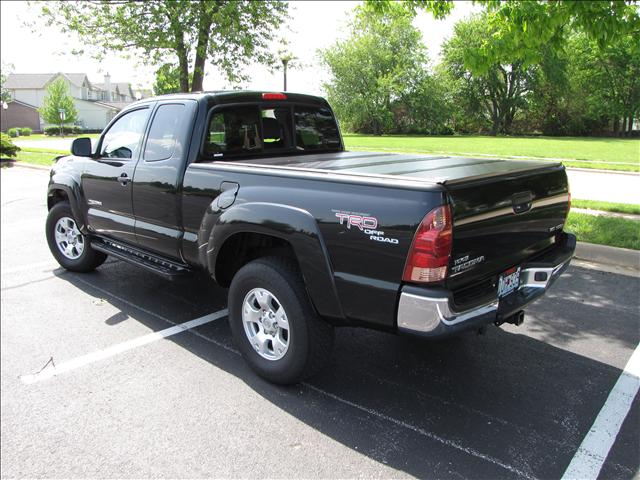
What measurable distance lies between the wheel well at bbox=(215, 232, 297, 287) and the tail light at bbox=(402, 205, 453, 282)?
100cm

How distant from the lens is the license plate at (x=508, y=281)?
10.2 ft

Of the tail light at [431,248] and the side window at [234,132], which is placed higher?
the side window at [234,132]

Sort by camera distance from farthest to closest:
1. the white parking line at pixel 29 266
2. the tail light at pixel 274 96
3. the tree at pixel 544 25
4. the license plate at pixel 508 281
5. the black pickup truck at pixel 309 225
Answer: the white parking line at pixel 29 266
the tail light at pixel 274 96
the tree at pixel 544 25
the license plate at pixel 508 281
the black pickup truck at pixel 309 225

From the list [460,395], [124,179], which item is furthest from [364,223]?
[124,179]

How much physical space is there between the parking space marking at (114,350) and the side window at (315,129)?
1835mm

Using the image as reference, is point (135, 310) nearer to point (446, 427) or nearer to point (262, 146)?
point (262, 146)

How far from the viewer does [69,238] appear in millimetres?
5840

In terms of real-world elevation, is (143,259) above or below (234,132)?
below

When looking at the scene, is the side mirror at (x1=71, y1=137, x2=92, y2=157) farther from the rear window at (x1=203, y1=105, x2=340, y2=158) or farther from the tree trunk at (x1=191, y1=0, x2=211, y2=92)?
the tree trunk at (x1=191, y1=0, x2=211, y2=92)

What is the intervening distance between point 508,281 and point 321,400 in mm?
1394

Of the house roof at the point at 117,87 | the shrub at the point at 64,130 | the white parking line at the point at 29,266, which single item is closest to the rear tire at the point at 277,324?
the white parking line at the point at 29,266

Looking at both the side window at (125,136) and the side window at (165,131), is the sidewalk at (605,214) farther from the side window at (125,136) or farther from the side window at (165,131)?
the side window at (125,136)

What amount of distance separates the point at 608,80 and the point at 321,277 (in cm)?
5622

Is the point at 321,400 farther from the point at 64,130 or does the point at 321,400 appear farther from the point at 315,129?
the point at 64,130
